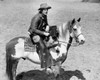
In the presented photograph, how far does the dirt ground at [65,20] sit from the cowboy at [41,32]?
1.87 m

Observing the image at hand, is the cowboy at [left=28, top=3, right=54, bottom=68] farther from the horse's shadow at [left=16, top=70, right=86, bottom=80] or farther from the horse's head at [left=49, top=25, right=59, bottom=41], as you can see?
the horse's shadow at [left=16, top=70, right=86, bottom=80]

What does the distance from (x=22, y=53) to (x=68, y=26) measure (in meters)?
1.87

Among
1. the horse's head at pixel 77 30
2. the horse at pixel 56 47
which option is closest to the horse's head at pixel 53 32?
the horse at pixel 56 47

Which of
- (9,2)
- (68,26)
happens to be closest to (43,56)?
(68,26)

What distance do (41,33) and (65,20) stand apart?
10.7 metres

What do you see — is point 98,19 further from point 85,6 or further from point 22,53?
point 22,53

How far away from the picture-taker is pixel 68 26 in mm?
6840

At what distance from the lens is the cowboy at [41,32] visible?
6617 millimetres

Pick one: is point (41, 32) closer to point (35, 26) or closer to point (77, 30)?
point (35, 26)

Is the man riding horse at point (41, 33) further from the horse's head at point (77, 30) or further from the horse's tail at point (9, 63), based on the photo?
the horse's tail at point (9, 63)

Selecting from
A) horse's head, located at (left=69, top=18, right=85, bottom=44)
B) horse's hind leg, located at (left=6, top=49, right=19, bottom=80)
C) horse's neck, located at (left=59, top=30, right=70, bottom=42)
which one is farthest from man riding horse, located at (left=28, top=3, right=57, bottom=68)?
horse's hind leg, located at (left=6, top=49, right=19, bottom=80)

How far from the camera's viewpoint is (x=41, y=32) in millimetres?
6598

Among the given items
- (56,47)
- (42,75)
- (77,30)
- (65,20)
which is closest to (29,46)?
(56,47)

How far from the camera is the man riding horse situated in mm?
6621
